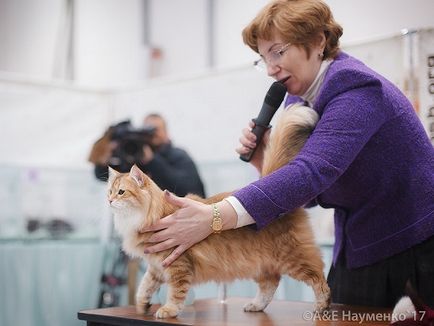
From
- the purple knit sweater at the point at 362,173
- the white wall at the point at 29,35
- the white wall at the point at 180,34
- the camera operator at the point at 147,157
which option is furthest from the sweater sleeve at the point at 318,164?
the white wall at the point at 29,35

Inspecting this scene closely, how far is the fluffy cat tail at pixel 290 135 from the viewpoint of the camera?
113cm

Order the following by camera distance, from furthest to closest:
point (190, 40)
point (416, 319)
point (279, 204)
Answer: point (190, 40) < point (279, 204) < point (416, 319)

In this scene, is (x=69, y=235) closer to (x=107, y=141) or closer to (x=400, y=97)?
(x=107, y=141)

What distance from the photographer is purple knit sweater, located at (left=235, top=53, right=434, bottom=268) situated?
1022mm

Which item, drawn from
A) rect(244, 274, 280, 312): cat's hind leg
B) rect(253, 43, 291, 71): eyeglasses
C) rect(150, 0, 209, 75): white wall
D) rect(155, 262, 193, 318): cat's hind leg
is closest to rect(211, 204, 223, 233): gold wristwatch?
rect(155, 262, 193, 318): cat's hind leg

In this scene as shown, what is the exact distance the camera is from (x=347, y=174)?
3.73 feet

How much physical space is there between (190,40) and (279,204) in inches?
123

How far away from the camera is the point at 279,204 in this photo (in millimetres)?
1021

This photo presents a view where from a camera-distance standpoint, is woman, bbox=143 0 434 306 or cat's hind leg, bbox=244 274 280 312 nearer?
woman, bbox=143 0 434 306

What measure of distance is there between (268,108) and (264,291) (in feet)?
1.21

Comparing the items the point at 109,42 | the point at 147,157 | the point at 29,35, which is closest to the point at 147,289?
the point at 147,157

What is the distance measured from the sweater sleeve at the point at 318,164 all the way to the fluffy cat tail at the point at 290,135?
0.07 metres

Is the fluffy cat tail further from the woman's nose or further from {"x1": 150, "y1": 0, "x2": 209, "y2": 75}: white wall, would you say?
{"x1": 150, "y1": 0, "x2": 209, "y2": 75}: white wall

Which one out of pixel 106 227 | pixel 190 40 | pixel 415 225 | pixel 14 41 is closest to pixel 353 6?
pixel 190 40
